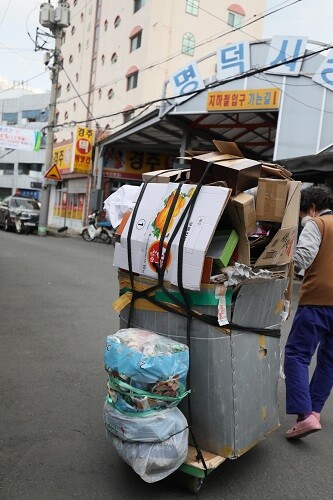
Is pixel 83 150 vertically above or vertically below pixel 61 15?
below

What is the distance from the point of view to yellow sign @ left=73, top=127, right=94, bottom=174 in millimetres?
23375

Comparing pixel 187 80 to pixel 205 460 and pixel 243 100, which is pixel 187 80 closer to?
pixel 243 100

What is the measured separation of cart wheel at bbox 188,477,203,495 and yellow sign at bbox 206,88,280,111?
1137 cm

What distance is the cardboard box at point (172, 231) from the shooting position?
2.38 metres

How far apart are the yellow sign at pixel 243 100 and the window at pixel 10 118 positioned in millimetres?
45488

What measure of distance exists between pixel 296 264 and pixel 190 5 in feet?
83.7

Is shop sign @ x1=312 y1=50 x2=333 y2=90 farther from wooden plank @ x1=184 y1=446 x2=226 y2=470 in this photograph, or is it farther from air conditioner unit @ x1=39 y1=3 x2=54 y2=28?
air conditioner unit @ x1=39 y1=3 x2=54 y2=28

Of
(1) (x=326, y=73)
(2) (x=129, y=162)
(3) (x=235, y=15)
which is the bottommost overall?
(2) (x=129, y=162)

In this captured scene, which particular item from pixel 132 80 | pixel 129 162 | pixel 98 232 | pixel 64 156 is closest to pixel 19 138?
pixel 64 156

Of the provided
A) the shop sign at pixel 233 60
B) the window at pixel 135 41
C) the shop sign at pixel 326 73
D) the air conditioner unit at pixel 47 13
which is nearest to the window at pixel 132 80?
the window at pixel 135 41

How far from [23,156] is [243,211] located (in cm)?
5367

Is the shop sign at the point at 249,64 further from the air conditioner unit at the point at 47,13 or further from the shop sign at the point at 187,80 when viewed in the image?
the air conditioner unit at the point at 47,13

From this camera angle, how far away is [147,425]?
88.8 inches

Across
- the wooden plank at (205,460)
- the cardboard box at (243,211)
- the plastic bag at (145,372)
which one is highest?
the cardboard box at (243,211)
